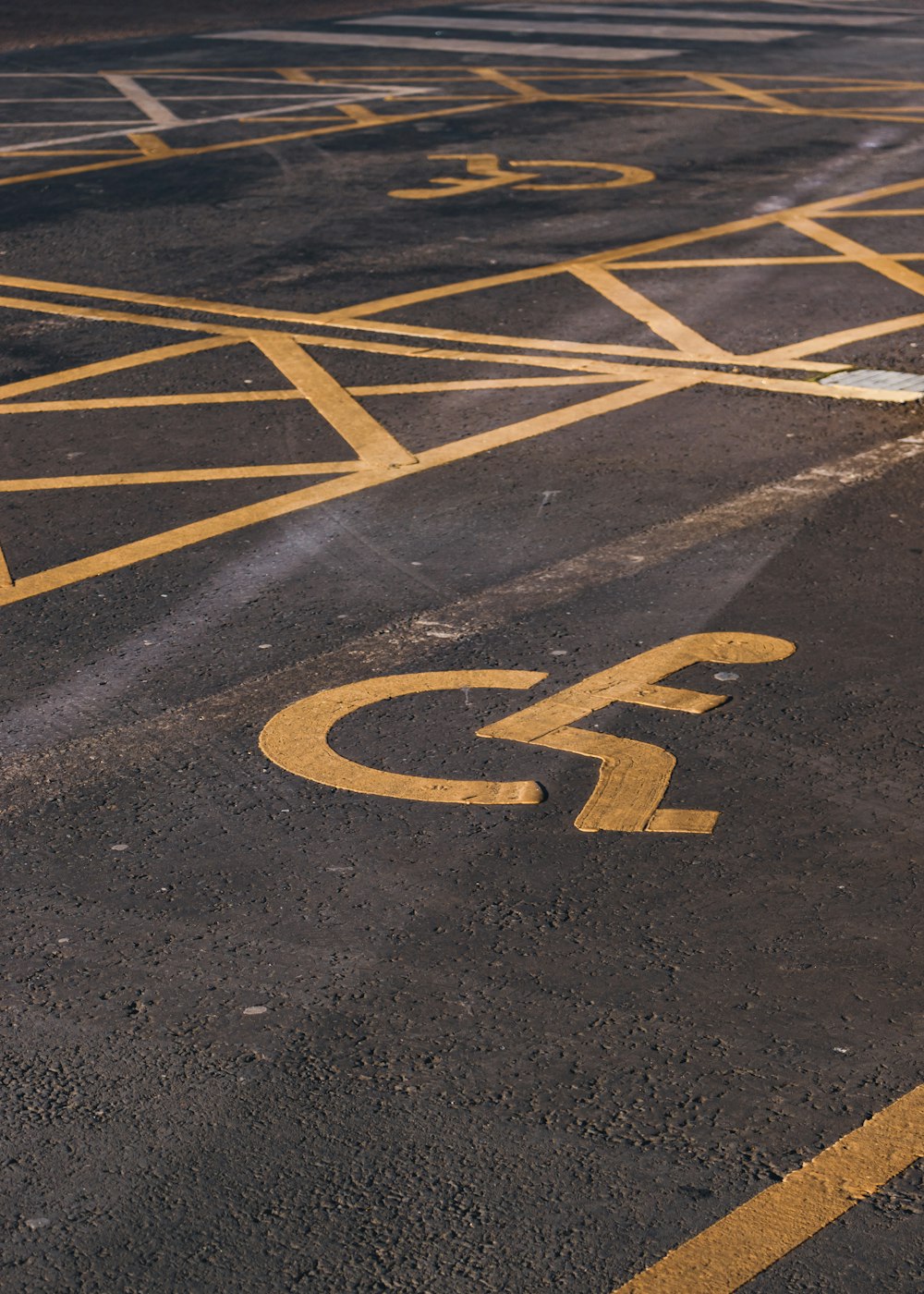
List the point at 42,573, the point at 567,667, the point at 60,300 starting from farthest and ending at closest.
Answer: the point at 60,300 → the point at 42,573 → the point at 567,667

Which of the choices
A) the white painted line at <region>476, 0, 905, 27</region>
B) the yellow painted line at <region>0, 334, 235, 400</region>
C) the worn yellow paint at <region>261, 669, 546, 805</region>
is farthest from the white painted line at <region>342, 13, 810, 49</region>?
the worn yellow paint at <region>261, 669, 546, 805</region>

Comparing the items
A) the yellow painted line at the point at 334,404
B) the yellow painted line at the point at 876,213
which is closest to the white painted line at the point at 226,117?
the yellow painted line at the point at 876,213

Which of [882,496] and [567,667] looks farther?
[882,496]

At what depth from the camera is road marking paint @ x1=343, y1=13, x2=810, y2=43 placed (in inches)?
998

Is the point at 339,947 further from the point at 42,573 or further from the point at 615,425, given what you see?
the point at 615,425

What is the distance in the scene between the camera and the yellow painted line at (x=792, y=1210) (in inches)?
147

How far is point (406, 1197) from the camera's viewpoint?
3967 mm

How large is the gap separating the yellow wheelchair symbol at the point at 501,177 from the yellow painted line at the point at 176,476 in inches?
261

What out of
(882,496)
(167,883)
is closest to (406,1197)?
(167,883)

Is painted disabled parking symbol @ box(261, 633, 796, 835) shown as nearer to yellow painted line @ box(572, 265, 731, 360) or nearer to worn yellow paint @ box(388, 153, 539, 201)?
yellow painted line @ box(572, 265, 731, 360)

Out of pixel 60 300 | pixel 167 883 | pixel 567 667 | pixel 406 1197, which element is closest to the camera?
pixel 406 1197

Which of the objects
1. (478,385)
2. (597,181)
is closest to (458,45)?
(597,181)

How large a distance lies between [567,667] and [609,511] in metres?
1.86

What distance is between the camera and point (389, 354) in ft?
35.9
